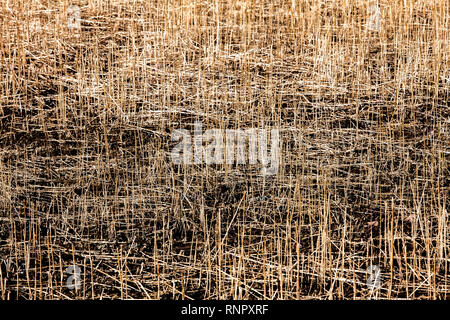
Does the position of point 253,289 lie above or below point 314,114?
below

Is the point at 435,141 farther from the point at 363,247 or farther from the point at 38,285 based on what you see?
the point at 38,285

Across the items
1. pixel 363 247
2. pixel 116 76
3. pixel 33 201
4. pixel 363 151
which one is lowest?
pixel 363 247

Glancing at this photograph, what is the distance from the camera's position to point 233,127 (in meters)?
1.25

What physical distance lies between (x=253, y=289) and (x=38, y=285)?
0.61 metres

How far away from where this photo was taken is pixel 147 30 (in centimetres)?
126

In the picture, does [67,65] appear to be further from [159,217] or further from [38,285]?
[38,285]

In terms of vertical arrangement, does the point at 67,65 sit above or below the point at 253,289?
above

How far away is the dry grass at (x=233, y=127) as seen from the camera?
1.25m

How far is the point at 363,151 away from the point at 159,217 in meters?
0.61

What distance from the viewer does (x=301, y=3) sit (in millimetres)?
1253

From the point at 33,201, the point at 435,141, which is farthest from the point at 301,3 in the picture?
the point at 33,201

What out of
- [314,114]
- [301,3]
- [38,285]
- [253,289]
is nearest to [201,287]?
[253,289]

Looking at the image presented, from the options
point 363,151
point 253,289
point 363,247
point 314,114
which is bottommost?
point 253,289

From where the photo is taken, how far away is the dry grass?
1.25 metres
